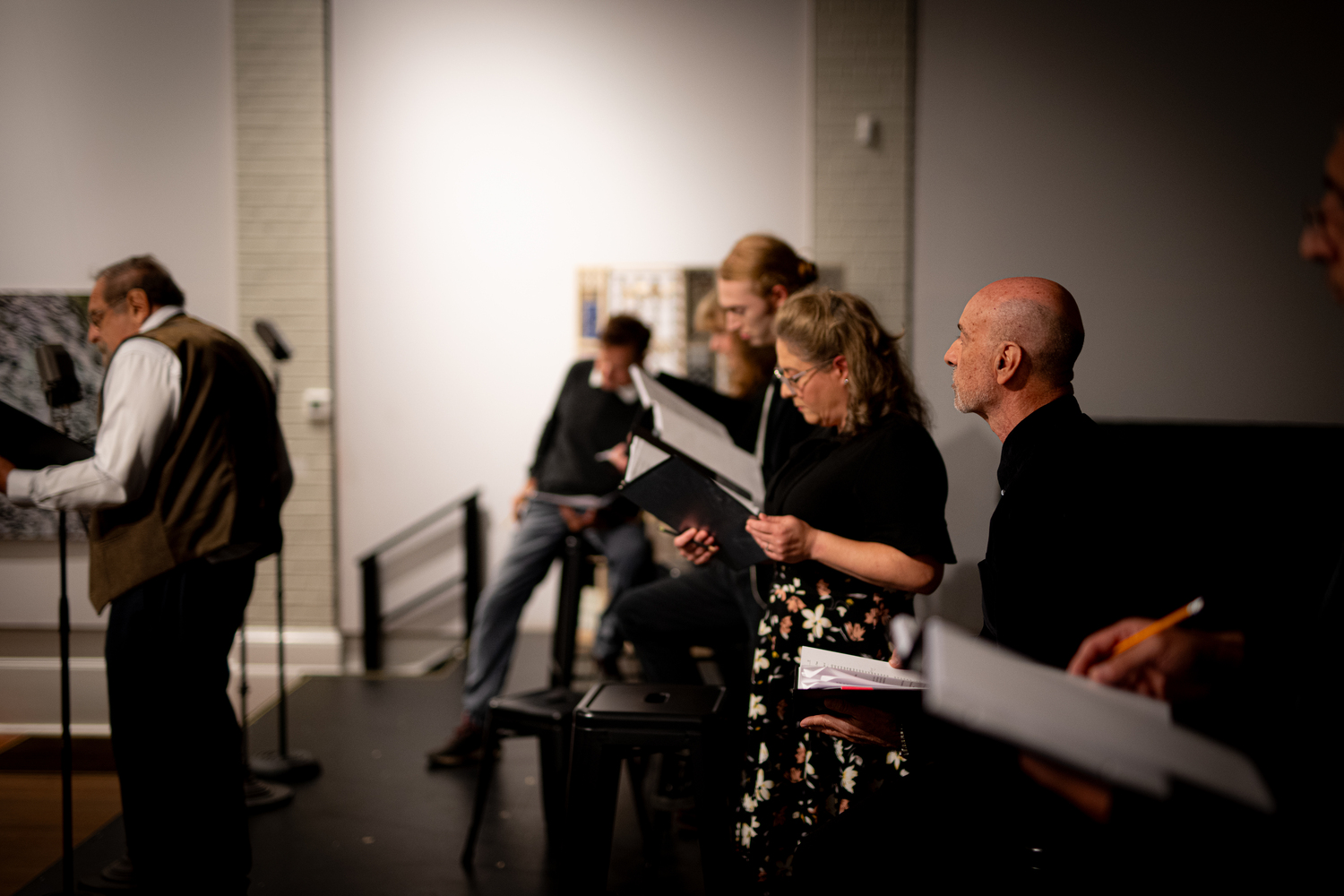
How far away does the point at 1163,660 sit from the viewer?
1.13m

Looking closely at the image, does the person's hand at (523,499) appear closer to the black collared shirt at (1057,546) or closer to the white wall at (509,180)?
the white wall at (509,180)

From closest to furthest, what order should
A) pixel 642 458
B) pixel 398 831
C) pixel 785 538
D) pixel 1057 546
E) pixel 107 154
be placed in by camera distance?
pixel 1057 546
pixel 785 538
pixel 642 458
pixel 398 831
pixel 107 154

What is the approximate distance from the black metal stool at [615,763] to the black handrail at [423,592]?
282 centimetres

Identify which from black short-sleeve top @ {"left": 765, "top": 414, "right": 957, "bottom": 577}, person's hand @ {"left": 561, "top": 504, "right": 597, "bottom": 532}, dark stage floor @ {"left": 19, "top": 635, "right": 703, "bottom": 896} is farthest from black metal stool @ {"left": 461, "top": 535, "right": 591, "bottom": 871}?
person's hand @ {"left": 561, "top": 504, "right": 597, "bottom": 532}

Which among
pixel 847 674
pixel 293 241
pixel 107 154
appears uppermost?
pixel 107 154

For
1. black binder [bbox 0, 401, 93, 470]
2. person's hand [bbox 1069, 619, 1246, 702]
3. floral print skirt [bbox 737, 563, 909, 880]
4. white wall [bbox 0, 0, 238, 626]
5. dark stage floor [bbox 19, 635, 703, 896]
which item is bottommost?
dark stage floor [bbox 19, 635, 703, 896]

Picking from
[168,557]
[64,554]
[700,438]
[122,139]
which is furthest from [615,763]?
[122,139]

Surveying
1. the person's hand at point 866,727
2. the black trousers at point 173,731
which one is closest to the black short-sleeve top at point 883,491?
the person's hand at point 866,727

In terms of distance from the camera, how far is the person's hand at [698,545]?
7.26 feet

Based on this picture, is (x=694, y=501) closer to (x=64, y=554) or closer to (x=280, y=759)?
(x=64, y=554)

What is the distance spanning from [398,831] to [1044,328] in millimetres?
2370

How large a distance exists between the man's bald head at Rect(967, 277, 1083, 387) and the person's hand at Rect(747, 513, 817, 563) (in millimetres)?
561

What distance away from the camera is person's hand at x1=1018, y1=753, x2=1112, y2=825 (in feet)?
3.70

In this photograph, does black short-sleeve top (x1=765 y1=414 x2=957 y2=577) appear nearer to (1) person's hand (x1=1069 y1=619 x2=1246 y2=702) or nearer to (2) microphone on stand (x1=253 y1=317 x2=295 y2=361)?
(1) person's hand (x1=1069 y1=619 x2=1246 y2=702)
